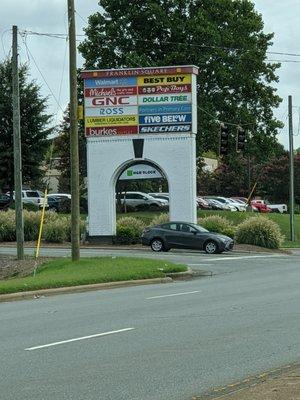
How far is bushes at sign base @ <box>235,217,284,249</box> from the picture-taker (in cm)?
3597

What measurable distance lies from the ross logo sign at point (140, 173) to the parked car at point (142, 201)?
16.6 metres

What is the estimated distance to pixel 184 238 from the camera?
32406 mm

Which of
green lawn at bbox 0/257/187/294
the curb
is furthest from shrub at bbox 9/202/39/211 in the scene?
the curb

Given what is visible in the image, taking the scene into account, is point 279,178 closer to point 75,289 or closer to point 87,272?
point 87,272

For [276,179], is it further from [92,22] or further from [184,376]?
[184,376]

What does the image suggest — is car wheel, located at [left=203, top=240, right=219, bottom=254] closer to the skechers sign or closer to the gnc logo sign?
the skechers sign

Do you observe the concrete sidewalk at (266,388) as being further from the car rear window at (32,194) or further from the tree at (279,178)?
the tree at (279,178)

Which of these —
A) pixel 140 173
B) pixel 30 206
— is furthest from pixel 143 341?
pixel 30 206

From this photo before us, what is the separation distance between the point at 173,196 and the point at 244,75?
48.8 feet

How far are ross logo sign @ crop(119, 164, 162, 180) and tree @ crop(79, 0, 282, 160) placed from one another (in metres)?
10.4

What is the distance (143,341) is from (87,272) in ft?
35.3

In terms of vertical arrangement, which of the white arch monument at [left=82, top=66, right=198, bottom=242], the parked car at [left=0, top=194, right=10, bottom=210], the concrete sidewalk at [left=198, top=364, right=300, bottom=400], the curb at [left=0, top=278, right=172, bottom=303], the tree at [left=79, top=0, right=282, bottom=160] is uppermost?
the tree at [left=79, top=0, right=282, bottom=160]

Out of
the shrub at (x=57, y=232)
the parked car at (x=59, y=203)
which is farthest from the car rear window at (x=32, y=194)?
the shrub at (x=57, y=232)

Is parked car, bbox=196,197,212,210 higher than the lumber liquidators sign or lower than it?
lower
